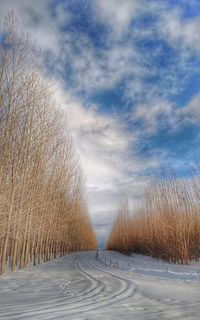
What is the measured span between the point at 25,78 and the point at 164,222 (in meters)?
10.4

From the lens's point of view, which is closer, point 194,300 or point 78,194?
point 194,300

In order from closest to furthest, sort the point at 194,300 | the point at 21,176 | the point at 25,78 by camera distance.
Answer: the point at 194,300
the point at 25,78
the point at 21,176

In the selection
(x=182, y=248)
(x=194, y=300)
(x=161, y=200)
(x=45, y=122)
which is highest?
(x=45, y=122)

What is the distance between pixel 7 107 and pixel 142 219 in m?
16.4

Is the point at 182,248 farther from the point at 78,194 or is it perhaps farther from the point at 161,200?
the point at 78,194

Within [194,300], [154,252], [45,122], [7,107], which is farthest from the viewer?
[154,252]

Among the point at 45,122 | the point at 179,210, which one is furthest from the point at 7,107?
the point at 179,210

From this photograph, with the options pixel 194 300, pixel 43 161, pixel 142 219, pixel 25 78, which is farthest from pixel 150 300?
pixel 142 219

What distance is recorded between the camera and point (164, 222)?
596 inches

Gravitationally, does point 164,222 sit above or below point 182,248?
above

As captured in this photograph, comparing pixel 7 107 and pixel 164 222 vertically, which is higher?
pixel 7 107

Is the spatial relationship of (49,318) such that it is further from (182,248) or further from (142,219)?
(142,219)

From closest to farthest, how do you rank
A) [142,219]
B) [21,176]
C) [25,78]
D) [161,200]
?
[25,78] < [21,176] < [161,200] < [142,219]

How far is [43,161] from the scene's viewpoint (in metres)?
14.3
